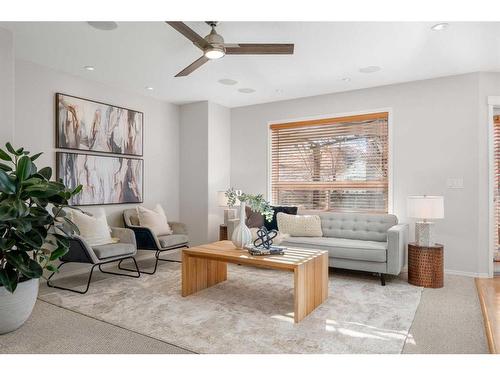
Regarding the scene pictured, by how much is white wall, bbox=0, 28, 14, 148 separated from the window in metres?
3.66

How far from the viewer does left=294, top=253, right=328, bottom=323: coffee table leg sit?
2.69 meters

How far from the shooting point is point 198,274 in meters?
3.47

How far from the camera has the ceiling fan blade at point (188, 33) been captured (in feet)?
7.90

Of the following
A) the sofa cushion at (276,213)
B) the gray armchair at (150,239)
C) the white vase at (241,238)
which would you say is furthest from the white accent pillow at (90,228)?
the sofa cushion at (276,213)

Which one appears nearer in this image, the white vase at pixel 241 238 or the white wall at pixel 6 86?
the white wall at pixel 6 86

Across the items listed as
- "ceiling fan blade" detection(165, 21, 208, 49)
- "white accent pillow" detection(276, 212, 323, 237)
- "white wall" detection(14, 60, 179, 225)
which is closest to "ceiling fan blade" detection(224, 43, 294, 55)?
"ceiling fan blade" detection(165, 21, 208, 49)

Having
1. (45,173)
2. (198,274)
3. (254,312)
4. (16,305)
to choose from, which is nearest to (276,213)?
(198,274)

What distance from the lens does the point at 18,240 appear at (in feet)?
8.28

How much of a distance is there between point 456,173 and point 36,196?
178 inches

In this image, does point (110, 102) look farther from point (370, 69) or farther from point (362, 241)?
point (362, 241)

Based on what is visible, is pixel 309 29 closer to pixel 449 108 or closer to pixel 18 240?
pixel 449 108

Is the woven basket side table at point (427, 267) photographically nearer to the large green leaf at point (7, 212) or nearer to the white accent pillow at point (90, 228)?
the white accent pillow at point (90, 228)

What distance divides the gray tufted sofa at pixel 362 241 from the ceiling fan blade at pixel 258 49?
7.38 feet

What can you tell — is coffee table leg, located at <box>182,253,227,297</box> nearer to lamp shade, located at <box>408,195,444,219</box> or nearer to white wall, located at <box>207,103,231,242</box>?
white wall, located at <box>207,103,231,242</box>
